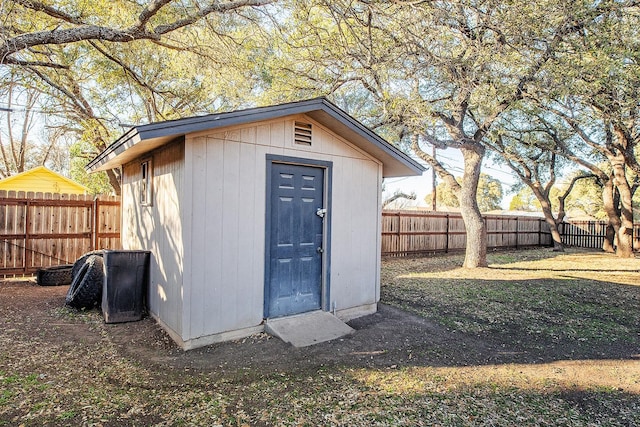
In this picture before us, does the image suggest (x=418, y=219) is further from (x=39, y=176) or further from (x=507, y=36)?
(x=39, y=176)

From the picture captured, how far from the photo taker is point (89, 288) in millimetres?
5469

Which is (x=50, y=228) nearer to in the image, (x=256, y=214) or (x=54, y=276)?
(x=54, y=276)

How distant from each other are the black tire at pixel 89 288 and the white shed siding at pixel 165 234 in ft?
2.20

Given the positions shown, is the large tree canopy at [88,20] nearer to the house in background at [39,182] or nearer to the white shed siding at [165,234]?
the white shed siding at [165,234]

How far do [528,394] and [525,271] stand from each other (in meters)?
8.05

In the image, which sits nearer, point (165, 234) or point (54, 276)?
point (165, 234)

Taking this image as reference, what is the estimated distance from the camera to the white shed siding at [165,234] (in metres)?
4.20

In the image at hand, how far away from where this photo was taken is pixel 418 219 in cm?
1366

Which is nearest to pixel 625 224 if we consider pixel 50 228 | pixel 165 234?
pixel 165 234

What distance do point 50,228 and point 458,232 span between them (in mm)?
13698

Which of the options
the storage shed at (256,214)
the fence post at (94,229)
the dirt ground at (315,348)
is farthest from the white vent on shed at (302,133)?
the fence post at (94,229)

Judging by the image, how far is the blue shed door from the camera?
15.6ft

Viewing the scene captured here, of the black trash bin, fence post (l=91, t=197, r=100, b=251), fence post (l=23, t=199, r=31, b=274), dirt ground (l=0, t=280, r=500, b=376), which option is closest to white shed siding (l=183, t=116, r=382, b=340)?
dirt ground (l=0, t=280, r=500, b=376)

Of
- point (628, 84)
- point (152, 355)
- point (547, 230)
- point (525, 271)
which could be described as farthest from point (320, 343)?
point (547, 230)
